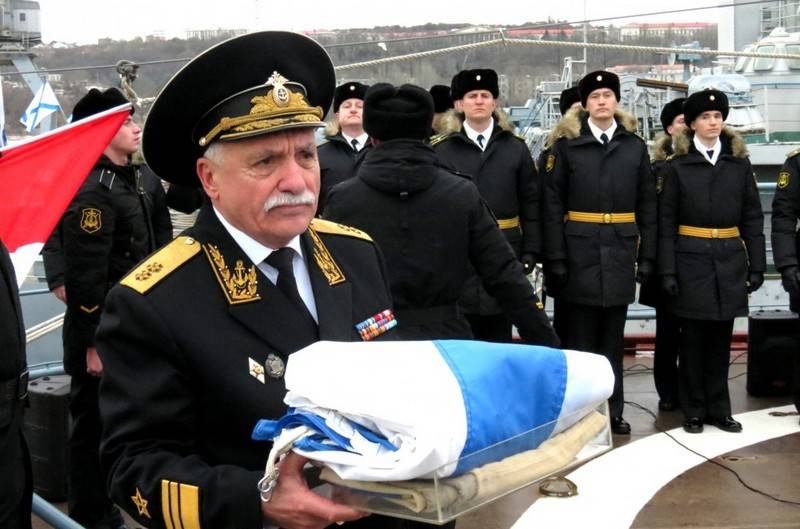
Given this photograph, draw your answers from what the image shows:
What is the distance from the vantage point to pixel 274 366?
2.10m

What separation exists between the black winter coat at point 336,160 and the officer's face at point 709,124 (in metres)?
2.20

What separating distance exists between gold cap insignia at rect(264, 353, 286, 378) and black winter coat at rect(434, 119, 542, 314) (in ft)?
14.9

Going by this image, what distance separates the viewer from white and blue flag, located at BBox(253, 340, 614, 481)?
159 cm

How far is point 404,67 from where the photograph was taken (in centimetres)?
1384

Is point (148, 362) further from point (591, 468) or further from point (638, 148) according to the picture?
point (638, 148)

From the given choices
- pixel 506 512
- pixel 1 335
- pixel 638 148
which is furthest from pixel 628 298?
pixel 1 335

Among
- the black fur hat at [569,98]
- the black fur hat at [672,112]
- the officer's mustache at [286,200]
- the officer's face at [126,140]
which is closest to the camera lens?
the officer's mustache at [286,200]

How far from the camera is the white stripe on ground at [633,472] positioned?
16.3 feet

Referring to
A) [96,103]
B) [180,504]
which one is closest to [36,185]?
[96,103]

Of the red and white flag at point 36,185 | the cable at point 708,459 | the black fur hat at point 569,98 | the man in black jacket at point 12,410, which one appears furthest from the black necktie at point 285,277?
the black fur hat at point 569,98

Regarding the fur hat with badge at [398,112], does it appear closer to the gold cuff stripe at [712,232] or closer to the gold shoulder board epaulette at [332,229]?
the gold shoulder board epaulette at [332,229]

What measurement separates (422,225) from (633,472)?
2160 mm

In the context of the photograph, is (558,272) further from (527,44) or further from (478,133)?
(527,44)

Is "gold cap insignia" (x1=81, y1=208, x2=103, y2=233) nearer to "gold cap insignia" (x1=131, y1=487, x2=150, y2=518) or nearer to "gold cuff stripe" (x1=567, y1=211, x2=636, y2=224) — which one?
"gold cap insignia" (x1=131, y1=487, x2=150, y2=518)
